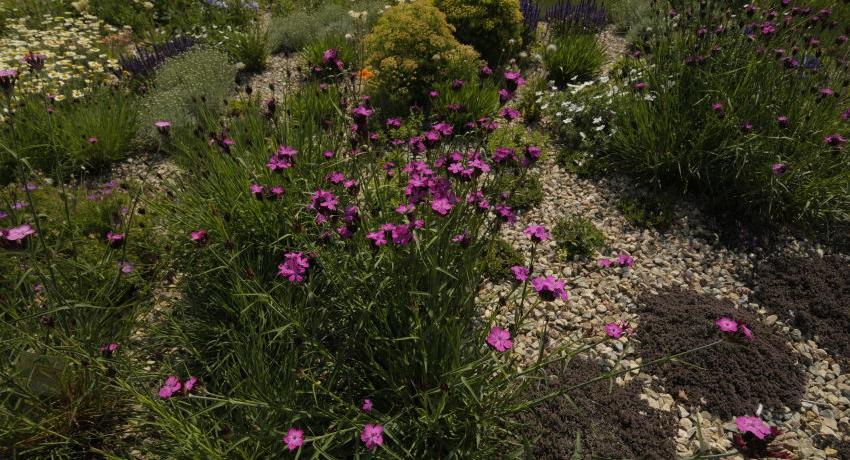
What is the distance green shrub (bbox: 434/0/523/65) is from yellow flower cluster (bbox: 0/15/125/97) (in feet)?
14.3

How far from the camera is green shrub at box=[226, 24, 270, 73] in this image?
6.33 metres

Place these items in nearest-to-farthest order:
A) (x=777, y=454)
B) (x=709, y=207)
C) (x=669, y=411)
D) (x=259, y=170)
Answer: (x=777, y=454), (x=669, y=411), (x=259, y=170), (x=709, y=207)

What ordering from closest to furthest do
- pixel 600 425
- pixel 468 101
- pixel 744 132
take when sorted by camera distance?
pixel 600 425, pixel 744 132, pixel 468 101

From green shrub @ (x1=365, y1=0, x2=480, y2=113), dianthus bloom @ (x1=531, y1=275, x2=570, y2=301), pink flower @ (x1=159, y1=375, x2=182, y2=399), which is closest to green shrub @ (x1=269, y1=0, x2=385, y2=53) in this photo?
green shrub @ (x1=365, y1=0, x2=480, y2=113)

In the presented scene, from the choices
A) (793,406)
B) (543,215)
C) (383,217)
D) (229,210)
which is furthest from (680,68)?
(229,210)

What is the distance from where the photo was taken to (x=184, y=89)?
17.8 feet

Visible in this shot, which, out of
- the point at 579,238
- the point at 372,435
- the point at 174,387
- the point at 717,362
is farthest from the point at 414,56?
the point at 372,435

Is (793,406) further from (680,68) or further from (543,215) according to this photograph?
(680,68)

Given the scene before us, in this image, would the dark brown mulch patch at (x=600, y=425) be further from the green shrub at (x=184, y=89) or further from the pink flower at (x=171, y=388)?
the green shrub at (x=184, y=89)

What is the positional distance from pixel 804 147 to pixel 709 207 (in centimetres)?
76

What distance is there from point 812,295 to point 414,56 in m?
4.17

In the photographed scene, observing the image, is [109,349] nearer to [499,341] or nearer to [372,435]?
[372,435]

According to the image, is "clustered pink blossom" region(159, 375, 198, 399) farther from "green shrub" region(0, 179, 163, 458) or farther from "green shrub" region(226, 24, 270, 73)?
"green shrub" region(226, 24, 270, 73)

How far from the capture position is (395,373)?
83.2 inches
